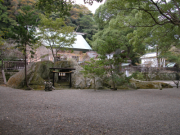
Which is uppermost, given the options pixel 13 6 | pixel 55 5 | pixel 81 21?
pixel 13 6

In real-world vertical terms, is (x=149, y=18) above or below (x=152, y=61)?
above

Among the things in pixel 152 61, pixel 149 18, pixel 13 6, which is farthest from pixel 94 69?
pixel 13 6

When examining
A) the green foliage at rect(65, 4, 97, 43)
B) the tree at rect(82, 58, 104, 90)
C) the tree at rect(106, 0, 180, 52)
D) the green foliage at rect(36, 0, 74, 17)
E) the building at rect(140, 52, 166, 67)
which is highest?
the green foliage at rect(65, 4, 97, 43)

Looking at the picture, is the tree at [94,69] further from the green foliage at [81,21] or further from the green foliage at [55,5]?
the green foliage at [81,21]

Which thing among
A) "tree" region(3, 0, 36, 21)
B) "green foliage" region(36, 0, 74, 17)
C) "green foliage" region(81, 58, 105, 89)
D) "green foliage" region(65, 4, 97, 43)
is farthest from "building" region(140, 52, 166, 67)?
"tree" region(3, 0, 36, 21)

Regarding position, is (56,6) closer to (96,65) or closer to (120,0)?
(120,0)

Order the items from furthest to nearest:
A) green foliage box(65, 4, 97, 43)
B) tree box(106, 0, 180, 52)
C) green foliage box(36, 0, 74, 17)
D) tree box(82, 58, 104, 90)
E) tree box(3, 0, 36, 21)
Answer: green foliage box(65, 4, 97, 43) → tree box(3, 0, 36, 21) → tree box(82, 58, 104, 90) → tree box(106, 0, 180, 52) → green foliage box(36, 0, 74, 17)

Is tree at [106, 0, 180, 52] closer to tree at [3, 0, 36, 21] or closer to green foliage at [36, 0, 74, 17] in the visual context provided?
green foliage at [36, 0, 74, 17]

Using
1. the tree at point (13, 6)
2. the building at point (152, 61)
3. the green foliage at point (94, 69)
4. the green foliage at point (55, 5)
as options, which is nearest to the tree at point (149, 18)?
the green foliage at point (94, 69)

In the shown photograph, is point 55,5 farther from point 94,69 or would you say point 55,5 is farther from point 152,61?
point 152,61

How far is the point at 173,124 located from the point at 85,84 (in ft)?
22.5

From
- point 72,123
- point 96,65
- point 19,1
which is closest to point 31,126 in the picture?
point 72,123

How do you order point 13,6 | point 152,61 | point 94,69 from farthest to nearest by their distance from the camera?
point 13,6, point 152,61, point 94,69

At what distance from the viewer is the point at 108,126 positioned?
9.07 ft
